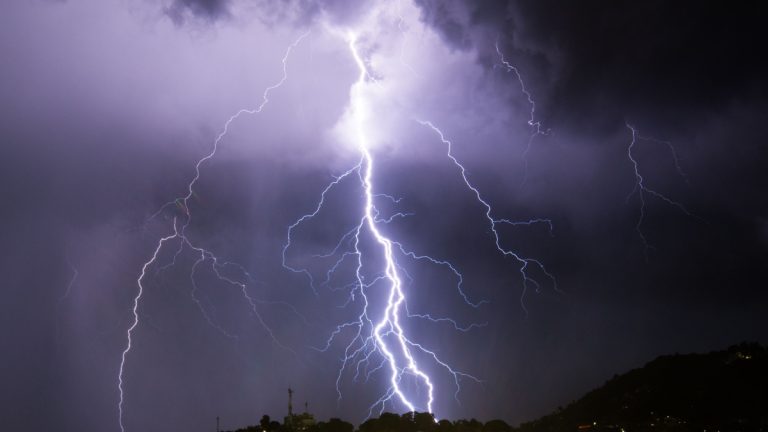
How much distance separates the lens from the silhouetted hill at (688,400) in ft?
155

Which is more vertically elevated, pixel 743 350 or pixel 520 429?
pixel 743 350

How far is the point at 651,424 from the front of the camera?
49.1 m

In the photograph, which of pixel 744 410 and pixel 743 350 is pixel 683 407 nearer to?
pixel 744 410

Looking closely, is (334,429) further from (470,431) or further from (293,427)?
(470,431)

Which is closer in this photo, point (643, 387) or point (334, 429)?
point (643, 387)

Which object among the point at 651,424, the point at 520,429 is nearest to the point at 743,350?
the point at 651,424

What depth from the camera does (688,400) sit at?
5441 centimetres

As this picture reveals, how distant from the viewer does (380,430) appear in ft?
→ 213

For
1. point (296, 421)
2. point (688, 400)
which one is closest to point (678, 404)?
point (688, 400)

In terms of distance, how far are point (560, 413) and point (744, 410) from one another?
90.1 feet

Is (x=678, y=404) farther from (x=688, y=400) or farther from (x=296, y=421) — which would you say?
(x=296, y=421)

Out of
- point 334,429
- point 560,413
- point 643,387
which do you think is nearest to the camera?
point 643,387

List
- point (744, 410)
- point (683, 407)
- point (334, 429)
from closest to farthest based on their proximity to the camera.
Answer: point (744, 410) < point (683, 407) < point (334, 429)

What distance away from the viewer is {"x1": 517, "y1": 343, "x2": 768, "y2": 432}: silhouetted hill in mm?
47312
